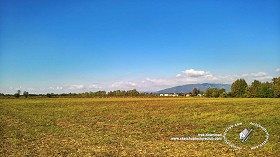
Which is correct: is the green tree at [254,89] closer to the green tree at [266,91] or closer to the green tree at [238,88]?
the green tree at [266,91]

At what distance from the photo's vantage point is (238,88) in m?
143

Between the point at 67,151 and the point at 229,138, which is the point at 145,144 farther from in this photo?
the point at 229,138

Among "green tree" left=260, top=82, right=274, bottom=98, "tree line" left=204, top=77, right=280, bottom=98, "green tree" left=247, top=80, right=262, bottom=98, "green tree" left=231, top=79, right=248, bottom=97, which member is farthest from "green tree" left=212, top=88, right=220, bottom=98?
"green tree" left=260, top=82, right=274, bottom=98

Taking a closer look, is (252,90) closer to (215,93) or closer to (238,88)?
(238,88)

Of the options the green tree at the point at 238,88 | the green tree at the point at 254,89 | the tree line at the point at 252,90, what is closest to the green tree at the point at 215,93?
the tree line at the point at 252,90

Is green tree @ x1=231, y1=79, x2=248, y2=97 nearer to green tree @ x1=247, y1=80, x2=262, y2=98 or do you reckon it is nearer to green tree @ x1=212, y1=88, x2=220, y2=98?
green tree @ x1=247, y1=80, x2=262, y2=98

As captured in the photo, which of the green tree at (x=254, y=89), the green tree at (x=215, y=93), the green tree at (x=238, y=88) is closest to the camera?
the green tree at (x=254, y=89)

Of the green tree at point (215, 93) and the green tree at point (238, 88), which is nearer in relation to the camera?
the green tree at point (238, 88)

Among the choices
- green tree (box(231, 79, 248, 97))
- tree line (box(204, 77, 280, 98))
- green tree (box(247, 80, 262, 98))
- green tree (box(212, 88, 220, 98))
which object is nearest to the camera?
tree line (box(204, 77, 280, 98))

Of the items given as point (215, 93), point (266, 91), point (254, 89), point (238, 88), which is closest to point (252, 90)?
point (254, 89)

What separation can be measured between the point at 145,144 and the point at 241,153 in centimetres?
462

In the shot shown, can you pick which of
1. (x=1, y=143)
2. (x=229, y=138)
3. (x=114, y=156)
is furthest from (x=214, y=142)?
(x=1, y=143)

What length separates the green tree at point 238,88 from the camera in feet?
470

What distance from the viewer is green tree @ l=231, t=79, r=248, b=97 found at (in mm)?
143125
